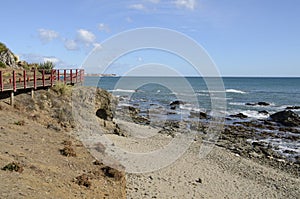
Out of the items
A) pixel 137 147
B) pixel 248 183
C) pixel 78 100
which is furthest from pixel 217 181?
pixel 78 100

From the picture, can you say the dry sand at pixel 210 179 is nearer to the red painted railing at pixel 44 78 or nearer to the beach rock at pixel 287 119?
the red painted railing at pixel 44 78

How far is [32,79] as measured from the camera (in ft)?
77.5

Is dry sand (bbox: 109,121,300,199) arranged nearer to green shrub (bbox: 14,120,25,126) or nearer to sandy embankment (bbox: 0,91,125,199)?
sandy embankment (bbox: 0,91,125,199)

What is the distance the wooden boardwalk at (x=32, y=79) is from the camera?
16.0 metres

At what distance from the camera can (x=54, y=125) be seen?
16.9 metres

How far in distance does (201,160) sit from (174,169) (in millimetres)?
3076

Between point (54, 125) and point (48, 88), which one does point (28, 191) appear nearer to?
point (54, 125)

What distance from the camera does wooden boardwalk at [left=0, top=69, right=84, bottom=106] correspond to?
16027 millimetres

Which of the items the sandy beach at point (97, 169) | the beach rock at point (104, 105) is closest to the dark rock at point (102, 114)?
the beach rock at point (104, 105)

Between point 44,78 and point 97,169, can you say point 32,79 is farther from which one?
point 97,169

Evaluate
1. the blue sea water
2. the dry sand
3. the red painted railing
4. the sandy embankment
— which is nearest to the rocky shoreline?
the dry sand

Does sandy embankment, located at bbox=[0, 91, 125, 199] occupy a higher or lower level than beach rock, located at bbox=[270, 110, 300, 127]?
higher

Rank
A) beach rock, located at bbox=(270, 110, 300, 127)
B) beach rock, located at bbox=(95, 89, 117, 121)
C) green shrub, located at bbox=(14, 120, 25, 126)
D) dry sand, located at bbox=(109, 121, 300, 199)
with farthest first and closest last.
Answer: beach rock, located at bbox=(270, 110, 300, 127)
beach rock, located at bbox=(95, 89, 117, 121)
green shrub, located at bbox=(14, 120, 25, 126)
dry sand, located at bbox=(109, 121, 300, 199)

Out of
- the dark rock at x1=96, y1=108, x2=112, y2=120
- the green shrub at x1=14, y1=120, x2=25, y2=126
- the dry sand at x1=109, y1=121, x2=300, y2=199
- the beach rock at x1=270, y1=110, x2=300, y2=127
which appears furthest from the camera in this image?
the beach rock at x1=270, y1=110, x2=300, y2=127
